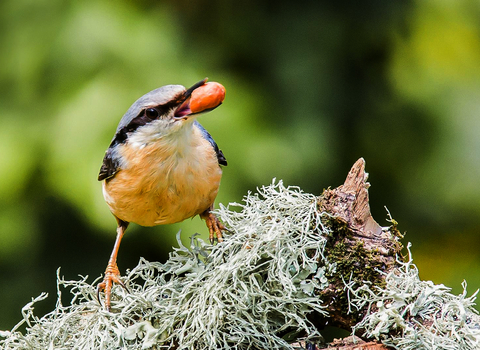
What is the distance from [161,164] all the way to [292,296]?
691 mm

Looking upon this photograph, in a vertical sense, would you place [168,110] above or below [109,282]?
above

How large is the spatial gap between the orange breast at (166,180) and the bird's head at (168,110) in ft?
0.16

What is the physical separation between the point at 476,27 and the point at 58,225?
2.85 metres

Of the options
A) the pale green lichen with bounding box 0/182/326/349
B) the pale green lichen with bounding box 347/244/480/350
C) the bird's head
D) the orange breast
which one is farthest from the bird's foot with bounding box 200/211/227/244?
the pale green lichen with bounding box 347/244/480/350

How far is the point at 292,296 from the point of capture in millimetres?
1673

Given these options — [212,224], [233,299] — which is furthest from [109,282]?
[233,299]

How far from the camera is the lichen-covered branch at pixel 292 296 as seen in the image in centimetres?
161

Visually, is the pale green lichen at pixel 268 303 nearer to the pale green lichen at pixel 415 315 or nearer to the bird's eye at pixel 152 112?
the pale green lichen at pixel 415 315

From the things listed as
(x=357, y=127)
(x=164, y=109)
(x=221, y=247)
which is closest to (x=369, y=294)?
(x=221, y=247)

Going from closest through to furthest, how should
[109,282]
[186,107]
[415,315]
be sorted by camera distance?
[415,315], [186,107], [109,282]

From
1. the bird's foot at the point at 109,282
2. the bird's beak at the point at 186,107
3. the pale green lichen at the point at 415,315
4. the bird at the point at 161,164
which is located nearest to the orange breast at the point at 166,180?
the bird at the point at 161,164

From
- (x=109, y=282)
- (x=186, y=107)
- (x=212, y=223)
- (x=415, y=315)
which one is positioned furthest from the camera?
(x=212, y=223)

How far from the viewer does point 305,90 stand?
3377mm

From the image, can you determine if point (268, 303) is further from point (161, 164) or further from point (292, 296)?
point (161, 164)
